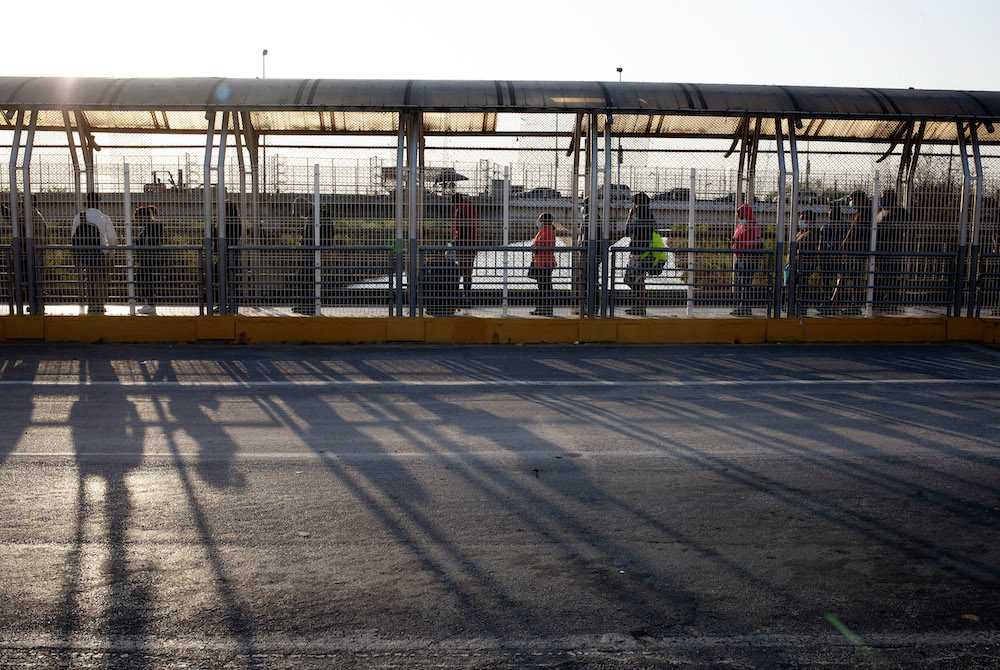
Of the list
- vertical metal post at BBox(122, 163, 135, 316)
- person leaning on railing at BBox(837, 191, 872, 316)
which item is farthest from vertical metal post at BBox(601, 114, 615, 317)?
vertical metal post at BBox(122, 163, 135, 316)

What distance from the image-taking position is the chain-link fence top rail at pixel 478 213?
12727 millimetres

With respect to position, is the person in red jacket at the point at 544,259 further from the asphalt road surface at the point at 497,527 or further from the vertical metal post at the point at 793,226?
the asphalt road surface at the point at 497,527

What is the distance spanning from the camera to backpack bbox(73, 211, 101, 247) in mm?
12828

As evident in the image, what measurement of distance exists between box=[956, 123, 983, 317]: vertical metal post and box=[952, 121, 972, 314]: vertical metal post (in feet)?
0.35

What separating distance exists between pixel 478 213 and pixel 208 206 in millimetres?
3835

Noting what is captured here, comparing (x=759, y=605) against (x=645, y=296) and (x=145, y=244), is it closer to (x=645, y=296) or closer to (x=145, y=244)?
(x=645, y=296)

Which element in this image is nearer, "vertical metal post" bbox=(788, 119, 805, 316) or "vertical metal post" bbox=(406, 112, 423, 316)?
"vertical metal post" bbox=(406, 112, 423, 316)

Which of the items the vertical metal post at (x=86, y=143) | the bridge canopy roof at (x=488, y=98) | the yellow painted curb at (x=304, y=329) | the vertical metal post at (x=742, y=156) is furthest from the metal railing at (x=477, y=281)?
the bridge canopy roof at (x=488, y=98)

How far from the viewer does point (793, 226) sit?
13.2 m

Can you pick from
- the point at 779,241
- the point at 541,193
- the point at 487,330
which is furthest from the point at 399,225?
the point at 779,241

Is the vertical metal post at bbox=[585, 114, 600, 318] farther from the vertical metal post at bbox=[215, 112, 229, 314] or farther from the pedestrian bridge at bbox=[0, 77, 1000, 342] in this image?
the vertical metal post at bbox=[215, 112, 229, 314]

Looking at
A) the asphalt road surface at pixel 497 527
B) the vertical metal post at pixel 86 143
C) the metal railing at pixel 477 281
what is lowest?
the asphalt road surface at pixel 497 527

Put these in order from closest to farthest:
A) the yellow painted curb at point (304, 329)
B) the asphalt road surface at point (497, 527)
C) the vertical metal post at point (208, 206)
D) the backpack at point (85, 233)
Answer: the asphalt road surface at point (497, 527) → the vertical metal post at point (208, 206) → the yellow painted curb at point (304, 329) → the backpack at point (85, 233)

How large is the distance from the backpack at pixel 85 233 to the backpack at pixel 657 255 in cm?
806
